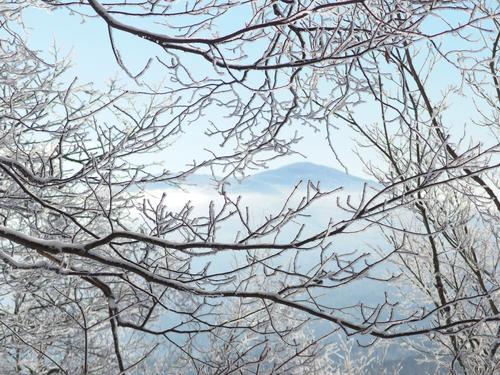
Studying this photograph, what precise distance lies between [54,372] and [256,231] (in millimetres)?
5749

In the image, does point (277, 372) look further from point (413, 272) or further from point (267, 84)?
point (413, 272)

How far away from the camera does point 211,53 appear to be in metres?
2.54

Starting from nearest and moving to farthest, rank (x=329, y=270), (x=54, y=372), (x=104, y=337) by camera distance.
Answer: (x=329, y=270) → (x=54, y=372) → (x=104, y=337)

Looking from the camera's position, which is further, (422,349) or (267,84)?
(422,349)

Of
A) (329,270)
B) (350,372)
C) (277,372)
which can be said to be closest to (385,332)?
(329,270)

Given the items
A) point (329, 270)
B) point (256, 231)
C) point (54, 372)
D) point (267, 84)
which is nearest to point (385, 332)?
point (329, 270)

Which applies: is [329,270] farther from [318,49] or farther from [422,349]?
[422,349]

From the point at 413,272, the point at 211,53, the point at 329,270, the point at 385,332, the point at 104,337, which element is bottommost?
the point at 385,332

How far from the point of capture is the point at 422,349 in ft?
29.2

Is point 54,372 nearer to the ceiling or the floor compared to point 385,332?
nearer to the ceiling

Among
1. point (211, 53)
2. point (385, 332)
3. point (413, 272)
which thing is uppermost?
point (413, 272)

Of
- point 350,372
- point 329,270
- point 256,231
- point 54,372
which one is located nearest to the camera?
point 256,231

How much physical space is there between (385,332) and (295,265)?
541 millimetres

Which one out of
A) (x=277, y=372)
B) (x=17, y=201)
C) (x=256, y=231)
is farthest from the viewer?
(x=17, y=201)
